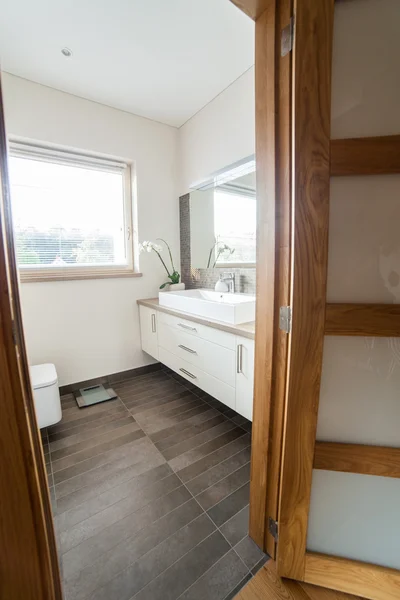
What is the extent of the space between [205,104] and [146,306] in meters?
1.98

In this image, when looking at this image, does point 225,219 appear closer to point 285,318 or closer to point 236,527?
point 285,318

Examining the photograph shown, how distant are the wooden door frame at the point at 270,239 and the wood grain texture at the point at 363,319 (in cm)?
16

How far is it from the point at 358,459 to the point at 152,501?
1025mm

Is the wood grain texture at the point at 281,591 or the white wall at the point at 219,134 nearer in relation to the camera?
the wood grain texture at the point at 281,591

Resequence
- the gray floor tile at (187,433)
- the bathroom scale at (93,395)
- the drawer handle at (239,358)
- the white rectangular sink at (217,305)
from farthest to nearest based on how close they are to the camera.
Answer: the bathroom scale at (93,395), the gray floor tile at (187,433), the white rectangular sink at (217,305), the drawer handle at (239,358)

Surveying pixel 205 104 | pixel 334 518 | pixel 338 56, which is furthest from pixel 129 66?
pixel 334 518

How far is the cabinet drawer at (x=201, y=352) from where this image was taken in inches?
61.2

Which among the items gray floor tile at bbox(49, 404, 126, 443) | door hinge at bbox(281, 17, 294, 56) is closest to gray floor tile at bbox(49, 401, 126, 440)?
gray floor tile at bbox(49, 404, 126, 443)

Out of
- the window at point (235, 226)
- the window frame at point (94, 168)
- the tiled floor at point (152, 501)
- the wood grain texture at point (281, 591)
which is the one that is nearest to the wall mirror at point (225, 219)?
the window at point (235, 226)

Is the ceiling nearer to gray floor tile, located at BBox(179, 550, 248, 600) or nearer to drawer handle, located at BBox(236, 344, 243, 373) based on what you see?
drawer handle, located at BBox(236, 344, 243, 373)

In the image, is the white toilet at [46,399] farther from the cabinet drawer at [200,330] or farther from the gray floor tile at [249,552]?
the gray floor tile at [249,552]

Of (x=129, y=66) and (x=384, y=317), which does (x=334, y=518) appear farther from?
(x=129, y=66)

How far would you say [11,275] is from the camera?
2.01 ft

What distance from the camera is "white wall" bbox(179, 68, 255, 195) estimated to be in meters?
1.90
